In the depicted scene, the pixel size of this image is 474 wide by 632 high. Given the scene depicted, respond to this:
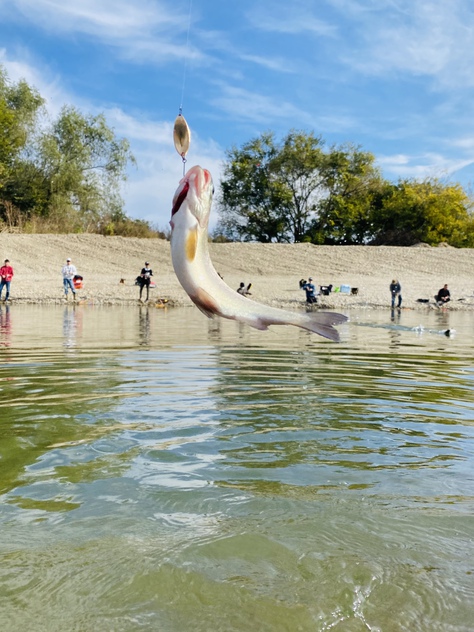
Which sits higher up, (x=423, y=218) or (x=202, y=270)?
(x=423, y=218)

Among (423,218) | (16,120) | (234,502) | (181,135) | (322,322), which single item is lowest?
(234,502)

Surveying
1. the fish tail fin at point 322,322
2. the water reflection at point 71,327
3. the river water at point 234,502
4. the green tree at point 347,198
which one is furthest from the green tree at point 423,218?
the fish tail fin at point 322,322

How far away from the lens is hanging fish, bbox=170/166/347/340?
3557mm

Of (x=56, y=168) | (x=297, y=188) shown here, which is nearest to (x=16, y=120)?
(x=56, y=168)

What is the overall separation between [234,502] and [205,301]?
1799mm

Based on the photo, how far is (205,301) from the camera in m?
3.83

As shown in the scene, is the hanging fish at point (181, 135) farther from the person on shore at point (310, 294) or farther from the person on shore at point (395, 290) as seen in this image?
the person on shore at point (395, 290)

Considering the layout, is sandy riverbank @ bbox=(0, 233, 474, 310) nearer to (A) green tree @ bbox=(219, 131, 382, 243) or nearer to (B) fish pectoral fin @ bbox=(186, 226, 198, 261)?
(A) green tree @ bbox=(219, 131, 382, 243)

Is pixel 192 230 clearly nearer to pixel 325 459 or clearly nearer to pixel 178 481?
pixel 178 481

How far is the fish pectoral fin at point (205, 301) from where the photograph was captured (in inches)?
150

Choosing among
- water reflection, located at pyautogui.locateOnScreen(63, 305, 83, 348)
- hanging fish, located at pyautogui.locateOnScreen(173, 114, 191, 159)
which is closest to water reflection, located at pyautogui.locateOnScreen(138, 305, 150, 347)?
water reflection, located at pyautogui.locateOnScreen(63, 305, 83, 348)

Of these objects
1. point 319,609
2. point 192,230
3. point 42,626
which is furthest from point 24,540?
point 192,230

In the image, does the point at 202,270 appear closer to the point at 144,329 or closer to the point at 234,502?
the point at 234,502

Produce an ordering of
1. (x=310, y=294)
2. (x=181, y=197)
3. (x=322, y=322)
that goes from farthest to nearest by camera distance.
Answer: (x=310, y=294)
(x=322, y=322)
(x=181, y=197)
